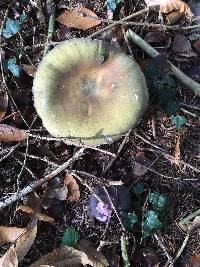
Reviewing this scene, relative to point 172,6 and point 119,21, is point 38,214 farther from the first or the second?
point 172,6

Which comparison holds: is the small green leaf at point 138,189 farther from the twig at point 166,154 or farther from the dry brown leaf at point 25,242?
the dry brown leaf at point 25,242

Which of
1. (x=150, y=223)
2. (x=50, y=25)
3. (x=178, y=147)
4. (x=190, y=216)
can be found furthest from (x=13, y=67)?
(x=190, y=216)

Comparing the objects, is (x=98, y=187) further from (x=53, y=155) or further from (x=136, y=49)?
(x=136, y=49)

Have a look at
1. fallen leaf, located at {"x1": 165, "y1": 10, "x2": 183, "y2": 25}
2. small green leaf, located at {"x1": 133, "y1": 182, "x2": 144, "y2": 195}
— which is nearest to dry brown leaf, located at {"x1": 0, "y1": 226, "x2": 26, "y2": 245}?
small green leaf, located at {"x1": 133, "y1": 182, "x2": 144, "y2": 195}

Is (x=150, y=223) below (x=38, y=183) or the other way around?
below

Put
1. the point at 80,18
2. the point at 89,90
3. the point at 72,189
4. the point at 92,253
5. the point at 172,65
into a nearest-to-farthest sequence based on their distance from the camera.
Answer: the point at 89,90 → the point at 92,253 → the point at 72,189 → the point at 172,65 → the point at 80,18

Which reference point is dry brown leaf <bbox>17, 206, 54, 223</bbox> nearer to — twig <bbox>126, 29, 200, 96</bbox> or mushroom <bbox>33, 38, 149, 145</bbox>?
mushroom <bbox>33, 38, 149, 145</bbox>

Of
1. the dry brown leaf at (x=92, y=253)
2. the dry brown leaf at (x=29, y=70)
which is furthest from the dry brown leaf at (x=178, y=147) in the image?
the dry brown leaf at (x=29, y=70)
